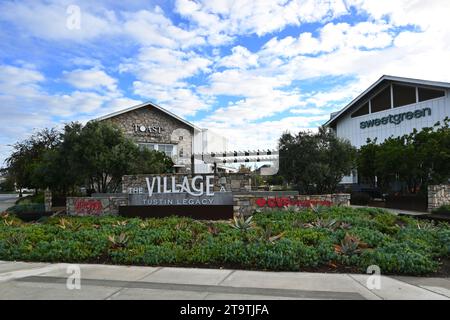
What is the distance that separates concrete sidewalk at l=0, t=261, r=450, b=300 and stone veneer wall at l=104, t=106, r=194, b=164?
108 ft

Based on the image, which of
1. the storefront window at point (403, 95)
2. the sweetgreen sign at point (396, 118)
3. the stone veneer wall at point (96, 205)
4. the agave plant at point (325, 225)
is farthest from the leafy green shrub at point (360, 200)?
the agave plant at point (325, 225)

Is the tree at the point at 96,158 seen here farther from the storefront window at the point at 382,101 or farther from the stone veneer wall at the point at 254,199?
the storefront window at the point at 382,101

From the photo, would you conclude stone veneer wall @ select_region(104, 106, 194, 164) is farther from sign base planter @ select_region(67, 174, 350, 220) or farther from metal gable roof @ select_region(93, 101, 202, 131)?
sign base planter @ select_region(67, 174, 350, 220)

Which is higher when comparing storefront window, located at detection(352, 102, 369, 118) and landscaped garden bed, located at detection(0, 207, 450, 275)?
storefront window, located at detection(352, 102, 369, 118)

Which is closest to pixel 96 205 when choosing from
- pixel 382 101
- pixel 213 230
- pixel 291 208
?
pixel 291 208

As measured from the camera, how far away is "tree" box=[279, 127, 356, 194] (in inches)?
758

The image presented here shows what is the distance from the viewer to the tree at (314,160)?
1927 centimetres

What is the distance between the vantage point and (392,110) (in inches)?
1395

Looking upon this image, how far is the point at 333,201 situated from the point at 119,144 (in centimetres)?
1079

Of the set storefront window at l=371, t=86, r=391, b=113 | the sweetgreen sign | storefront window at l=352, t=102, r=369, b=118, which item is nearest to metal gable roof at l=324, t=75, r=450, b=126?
storefront window at l=352, t=102, r=369, b=118

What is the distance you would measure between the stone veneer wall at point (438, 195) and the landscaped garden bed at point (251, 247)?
36.4 ft

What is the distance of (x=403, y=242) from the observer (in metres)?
8.12
